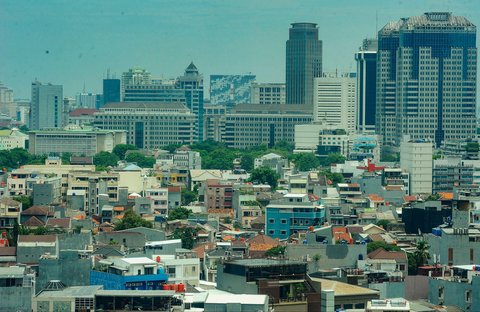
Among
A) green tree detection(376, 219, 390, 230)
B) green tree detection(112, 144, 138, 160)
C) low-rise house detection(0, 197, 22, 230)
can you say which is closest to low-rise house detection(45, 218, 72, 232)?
low-rise house detection(0, 197, 22, 230)

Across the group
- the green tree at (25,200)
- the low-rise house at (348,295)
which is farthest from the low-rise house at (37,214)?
the low-rise house at (348,295)

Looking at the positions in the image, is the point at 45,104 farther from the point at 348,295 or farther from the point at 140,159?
the point at 348,295

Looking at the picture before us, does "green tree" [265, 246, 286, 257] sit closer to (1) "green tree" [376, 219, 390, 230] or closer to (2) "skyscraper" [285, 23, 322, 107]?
(1) "green tree" [376, 219, 390, 230]

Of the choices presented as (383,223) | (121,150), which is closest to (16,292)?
(383,223)

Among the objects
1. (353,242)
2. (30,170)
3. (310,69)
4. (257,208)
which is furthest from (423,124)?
(353,242)

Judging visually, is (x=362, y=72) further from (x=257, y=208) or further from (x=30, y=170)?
(x=257, y=208)
